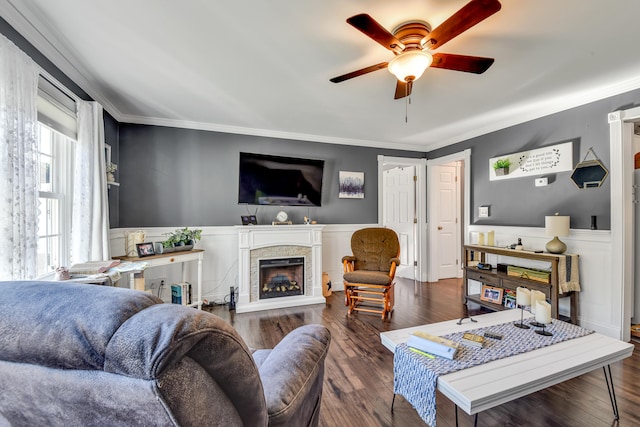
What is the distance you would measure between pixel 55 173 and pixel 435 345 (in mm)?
3098

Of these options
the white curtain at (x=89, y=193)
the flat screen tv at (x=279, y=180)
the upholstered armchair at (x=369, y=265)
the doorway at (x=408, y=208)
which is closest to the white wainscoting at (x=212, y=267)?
the flat screen tv at (x=279, y=180)

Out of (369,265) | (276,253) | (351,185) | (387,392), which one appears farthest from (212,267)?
(387,392)

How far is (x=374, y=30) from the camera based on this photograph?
153 centimetres

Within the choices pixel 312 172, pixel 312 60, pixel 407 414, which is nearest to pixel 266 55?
pixel 312 60

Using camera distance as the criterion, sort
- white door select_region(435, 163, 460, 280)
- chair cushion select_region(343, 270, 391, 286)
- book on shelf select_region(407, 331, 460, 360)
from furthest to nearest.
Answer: white door select_region(435, 163, 460, 280)
chair cushion select_region(343, 270, 391, 286)
book on shelf select_region(407, 331, 460, 360)

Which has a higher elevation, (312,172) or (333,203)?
(312,172)

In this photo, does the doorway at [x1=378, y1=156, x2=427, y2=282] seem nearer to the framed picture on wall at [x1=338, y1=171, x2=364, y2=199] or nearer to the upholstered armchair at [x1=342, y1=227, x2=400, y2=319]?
the framed picture on wall at [x1=338, y1=171, x2=364, y2=199]

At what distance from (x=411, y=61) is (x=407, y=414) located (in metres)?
2.17

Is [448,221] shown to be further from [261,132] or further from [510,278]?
[261,132]

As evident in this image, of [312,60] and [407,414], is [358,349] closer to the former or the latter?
[407,414]

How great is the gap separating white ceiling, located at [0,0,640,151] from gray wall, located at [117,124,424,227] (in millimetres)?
280

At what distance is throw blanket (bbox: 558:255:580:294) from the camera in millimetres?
2783

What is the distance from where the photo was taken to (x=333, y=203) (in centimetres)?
443

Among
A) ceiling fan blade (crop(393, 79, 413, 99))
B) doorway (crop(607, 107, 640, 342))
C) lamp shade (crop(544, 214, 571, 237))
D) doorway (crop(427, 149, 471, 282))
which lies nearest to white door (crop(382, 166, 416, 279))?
doorway (crop(427, 149, 471, 282))
